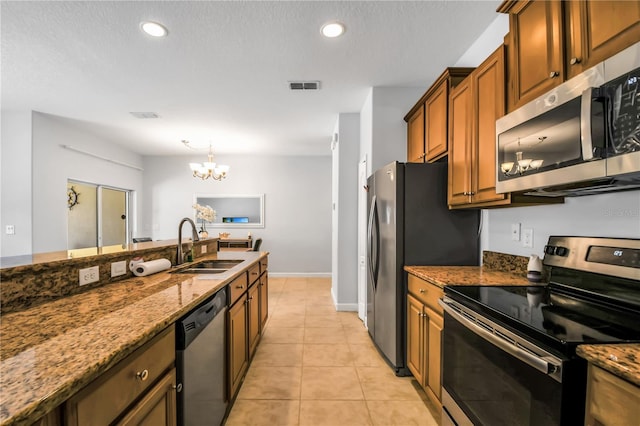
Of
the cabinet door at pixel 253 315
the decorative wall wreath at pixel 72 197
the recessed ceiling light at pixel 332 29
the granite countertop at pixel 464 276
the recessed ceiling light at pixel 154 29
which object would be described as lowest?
the cabinet door at pixel 253 315

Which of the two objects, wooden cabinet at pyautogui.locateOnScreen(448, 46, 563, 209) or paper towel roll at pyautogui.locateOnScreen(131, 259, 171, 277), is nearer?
wooden cabinet at pyautogui.locateOnScreen(448, 46, 563, 209)

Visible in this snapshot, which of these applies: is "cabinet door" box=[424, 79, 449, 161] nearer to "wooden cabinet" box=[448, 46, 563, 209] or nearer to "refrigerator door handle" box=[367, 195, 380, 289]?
"wooden cabinet" box=[448, 46, 563, 209]

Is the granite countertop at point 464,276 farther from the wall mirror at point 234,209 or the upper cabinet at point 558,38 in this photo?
the wall mirror at point 234,209

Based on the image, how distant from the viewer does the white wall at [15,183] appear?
149 inches

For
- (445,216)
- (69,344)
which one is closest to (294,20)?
(445,216)

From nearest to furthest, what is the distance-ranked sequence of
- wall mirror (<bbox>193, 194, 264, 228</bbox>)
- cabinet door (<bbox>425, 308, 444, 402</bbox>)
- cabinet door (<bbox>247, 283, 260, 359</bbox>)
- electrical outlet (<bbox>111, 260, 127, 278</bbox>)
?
electrical outlet (<bbox>111, 260, 127, 278</bbox>), cabinet door (<bbox>425, 308, 444, 402</bbox>), cabinet door (<bbox>247, 283, 260, 359</bbox>), wall mirror (<bbox>193, 194, 264, 228</bbox>)

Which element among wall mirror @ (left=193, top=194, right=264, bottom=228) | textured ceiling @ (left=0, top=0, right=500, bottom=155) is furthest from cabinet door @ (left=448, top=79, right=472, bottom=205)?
wall mirror @ (left=193, top=194, right=264, bottom=228)

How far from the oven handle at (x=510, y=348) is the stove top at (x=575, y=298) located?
0.17 feet

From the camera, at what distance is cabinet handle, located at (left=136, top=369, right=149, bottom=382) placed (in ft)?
2.96

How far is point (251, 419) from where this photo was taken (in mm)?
1823

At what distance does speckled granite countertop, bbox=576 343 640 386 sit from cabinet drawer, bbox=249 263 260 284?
208 cm

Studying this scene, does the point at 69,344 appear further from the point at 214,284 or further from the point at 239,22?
the point at 239,22

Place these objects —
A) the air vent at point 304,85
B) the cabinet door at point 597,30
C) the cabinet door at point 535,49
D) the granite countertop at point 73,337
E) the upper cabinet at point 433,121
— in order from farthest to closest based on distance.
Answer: the air vent at point 304,85, the upper cabinet at point 433,121, the cabinet door at point 535,49, the cabinet door at point 597,30, the granite countertop at point 73,337

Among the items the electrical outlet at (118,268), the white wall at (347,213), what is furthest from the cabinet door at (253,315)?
the white wall at (347,213)
